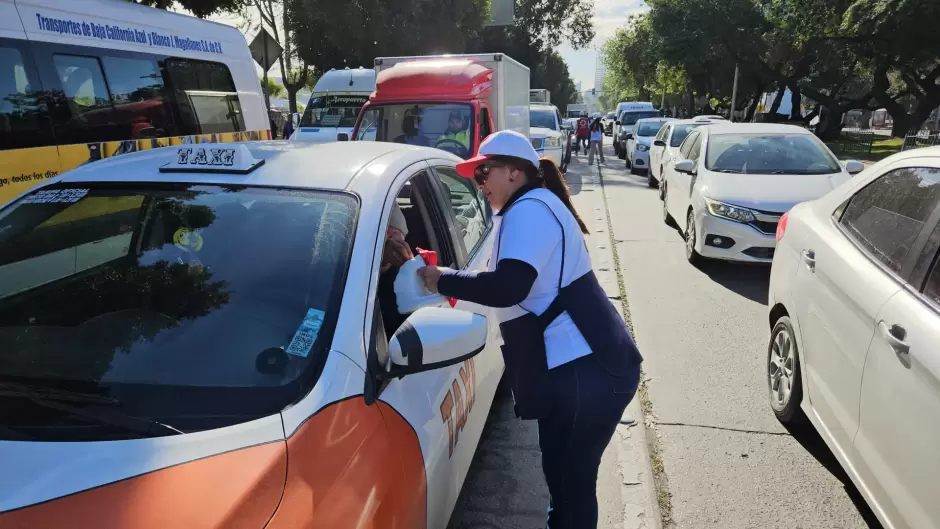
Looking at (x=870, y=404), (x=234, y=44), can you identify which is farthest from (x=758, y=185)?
(x=234, y=44)

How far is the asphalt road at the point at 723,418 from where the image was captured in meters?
3.09

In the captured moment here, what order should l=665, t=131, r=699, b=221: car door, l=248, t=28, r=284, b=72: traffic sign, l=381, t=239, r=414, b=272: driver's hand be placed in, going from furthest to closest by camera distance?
l=248, t=28, r=284, b=72: traffic sign < l=665, t=131, r=699, b=221: car door < l=381, t=239, r=414, b=272: driver's hand

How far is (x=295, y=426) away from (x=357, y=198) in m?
0.89

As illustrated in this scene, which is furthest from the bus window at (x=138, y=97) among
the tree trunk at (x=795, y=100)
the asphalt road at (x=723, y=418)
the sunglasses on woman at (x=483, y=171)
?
the tree trunk at (x=795, y=100)

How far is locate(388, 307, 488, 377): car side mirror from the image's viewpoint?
5.99 ft

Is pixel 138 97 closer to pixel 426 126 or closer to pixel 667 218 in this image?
pixel 426 126

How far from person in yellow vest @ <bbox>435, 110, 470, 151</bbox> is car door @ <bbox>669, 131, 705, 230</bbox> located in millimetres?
2933

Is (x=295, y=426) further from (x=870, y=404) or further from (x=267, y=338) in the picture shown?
(x=870, y=404)

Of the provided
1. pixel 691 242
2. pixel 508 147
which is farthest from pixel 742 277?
pixel 508 147

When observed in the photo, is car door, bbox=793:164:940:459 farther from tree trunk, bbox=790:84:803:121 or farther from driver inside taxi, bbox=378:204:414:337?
tree trunk, bbox=790:84:803:121

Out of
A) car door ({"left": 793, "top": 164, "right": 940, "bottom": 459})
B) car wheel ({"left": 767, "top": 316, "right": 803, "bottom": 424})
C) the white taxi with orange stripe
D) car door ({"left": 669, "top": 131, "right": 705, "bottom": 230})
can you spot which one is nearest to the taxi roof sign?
the white taxi with orange stripe

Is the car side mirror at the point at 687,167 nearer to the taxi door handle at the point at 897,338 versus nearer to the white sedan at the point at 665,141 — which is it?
the white sedan at the point at 665,141

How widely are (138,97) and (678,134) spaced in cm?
1001

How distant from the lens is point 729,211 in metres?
6.64
